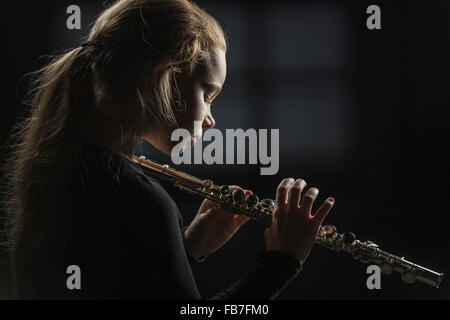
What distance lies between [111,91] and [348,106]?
58cm

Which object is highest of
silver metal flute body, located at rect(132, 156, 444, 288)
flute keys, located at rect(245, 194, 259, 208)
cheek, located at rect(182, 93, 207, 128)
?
cheek, located at rect(182, 93, 207, 128)

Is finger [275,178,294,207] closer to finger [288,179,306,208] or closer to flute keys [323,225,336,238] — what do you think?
finger [288,179,306,208]

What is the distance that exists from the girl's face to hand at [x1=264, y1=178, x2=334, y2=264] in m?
0.17

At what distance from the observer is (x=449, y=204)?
3.32 ft

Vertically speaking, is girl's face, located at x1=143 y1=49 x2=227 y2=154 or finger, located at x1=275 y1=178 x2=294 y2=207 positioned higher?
girl's face, located at x1=143 y1=49 x2=227 y2=154

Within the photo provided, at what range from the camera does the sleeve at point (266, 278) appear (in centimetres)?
59

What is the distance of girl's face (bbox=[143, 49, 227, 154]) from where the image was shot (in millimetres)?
665

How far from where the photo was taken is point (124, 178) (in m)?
0.57

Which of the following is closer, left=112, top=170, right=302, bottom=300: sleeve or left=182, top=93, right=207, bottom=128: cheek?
left=112, top=170, right=302, bottom=300: sleeve

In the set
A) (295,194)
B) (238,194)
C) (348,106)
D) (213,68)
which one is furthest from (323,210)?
(348,106)

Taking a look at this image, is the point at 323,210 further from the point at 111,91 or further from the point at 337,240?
the point at 111,91

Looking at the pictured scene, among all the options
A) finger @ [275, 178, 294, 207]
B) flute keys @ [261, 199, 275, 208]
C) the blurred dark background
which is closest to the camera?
finger @ [275, 178, 294, 207]

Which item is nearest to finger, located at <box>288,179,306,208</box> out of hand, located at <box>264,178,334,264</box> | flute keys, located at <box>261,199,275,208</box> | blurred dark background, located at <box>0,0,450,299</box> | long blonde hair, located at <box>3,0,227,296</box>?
hand, located at <box>264,178,334,264</box>

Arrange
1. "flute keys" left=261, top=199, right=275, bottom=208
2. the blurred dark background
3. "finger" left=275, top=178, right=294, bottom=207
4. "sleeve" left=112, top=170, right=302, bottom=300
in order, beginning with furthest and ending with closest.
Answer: the blurred dark background, "flute keys" left=261, top=199, right=275, bottom=208, "finger" left=275, top=178, right=294, bottom=207, "sleeve" left=112, top=170, right=302, bottom=300
